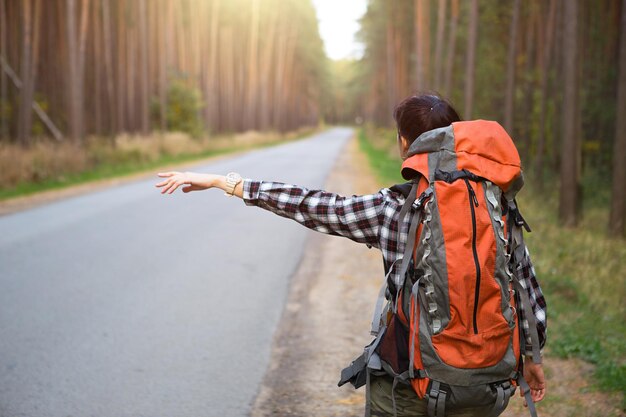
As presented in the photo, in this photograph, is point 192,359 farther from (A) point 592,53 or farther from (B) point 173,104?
(B) point 173,104

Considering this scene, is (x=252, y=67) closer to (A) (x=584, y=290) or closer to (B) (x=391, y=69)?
(B) (x=391, y=69)

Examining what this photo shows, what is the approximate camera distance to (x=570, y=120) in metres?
12.4

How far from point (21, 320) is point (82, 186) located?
11.5 metres

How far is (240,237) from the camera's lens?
413 inches

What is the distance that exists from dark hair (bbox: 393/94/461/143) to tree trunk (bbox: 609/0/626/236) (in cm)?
983

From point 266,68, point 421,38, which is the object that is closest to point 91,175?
point 421,38

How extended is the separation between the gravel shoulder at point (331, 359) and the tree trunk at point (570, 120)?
227 inches

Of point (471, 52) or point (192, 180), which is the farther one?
point (471, 52)

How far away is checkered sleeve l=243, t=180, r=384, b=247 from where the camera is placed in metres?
2.38

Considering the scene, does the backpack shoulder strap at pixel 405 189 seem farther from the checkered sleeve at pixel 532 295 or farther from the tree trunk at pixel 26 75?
the tree trunk at pixel 26 75

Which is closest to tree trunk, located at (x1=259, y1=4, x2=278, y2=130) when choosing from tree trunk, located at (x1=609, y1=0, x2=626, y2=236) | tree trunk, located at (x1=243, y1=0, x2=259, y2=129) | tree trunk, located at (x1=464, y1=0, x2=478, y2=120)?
tree trunk, located at (x1=243, y1=0, x2=259, y2=129)

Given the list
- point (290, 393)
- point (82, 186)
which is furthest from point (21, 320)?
point (82, 186)

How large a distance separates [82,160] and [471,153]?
19006 mm

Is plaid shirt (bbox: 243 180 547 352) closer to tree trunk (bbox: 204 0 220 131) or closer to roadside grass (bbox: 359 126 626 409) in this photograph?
roadside grass (bbox: 359 126 626 409)
